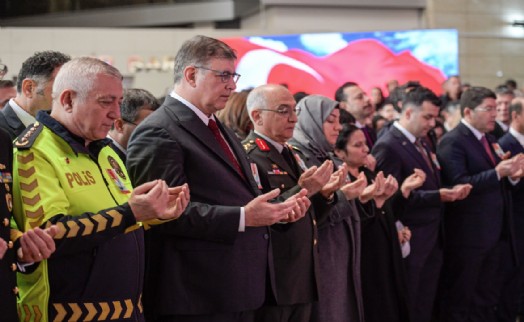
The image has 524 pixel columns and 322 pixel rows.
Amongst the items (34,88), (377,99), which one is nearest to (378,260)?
(34,88)

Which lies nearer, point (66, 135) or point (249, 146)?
point (66, 135)

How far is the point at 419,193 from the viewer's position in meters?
5.86

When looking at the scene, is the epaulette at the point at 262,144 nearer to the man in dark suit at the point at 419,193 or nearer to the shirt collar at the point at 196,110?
the shirt collar at the point at 196,110

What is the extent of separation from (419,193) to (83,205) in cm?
328

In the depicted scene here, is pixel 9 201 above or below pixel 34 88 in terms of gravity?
below

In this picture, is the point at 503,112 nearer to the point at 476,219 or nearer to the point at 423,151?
the point at 476,219

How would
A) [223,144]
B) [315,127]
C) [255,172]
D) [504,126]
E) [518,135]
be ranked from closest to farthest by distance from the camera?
[223,144] → [255,172] → [315,127] → [518,135] → [504,126]

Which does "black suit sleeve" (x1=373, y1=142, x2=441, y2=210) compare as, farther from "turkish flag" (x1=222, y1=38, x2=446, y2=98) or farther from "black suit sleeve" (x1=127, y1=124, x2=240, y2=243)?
"turkish flag" (x1=222, y1=38, x2=446, y2=98)

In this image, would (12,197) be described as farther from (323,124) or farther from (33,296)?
(323,124)

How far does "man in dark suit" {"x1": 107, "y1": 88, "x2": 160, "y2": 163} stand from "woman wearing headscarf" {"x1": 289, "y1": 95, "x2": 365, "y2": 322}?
881 mm

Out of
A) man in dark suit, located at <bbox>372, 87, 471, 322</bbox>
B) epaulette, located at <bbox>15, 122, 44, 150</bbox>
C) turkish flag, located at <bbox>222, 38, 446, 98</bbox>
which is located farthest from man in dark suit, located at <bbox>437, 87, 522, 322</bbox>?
turkish flag, located at <bbox>222, 38, 446, 98</bbox>

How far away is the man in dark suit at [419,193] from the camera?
5.91 meters

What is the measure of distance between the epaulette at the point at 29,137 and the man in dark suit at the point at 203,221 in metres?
0.58

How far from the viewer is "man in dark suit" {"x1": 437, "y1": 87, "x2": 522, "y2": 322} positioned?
6.41 meters
